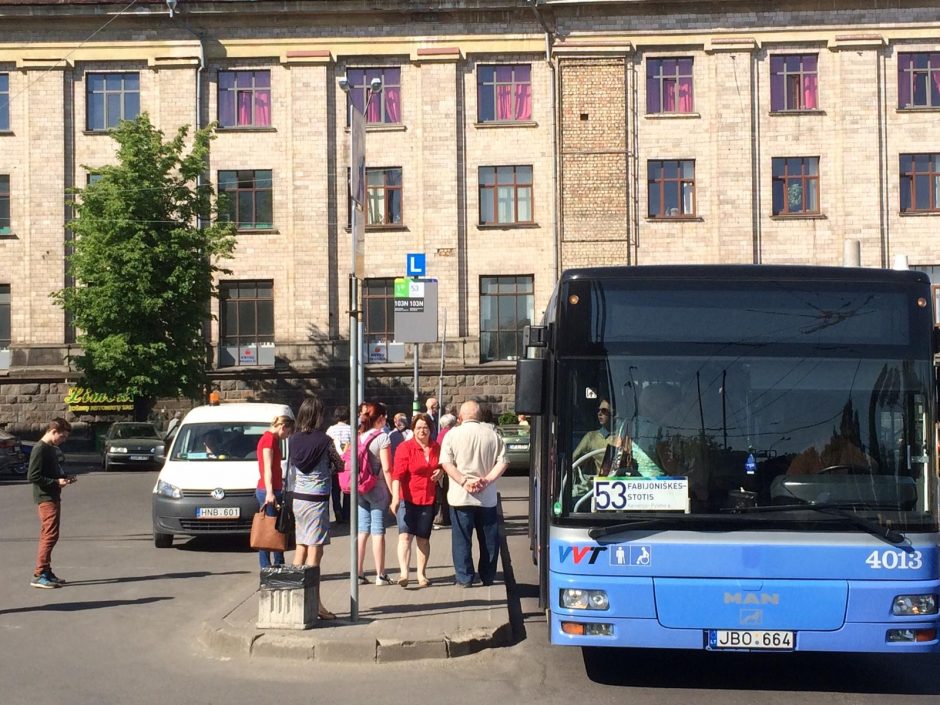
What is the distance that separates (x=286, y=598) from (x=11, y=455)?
20584mm

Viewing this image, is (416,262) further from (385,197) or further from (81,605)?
(81,605)

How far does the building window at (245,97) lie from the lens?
39406 mm

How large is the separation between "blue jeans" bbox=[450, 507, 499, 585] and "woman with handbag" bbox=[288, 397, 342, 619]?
1704 millimetres

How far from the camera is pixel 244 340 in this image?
3931 cm

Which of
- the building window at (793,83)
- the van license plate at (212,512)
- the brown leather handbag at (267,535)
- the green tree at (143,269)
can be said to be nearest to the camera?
the brown leather handbag at (267,535)

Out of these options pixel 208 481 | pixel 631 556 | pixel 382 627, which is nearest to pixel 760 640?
pixel 631 556

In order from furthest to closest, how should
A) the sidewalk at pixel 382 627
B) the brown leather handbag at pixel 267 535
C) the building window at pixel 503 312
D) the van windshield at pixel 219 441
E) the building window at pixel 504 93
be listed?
1. the building window at pixel 504 93
2. the building window at pixel 503 312
3. the van windshield at pixel 219 441
4. the brown leather handbag at pixel 267 535
5. the sidewalk at pixel 382 627

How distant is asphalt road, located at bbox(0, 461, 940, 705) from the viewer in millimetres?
7605

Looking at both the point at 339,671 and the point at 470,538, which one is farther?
the point at 470,538

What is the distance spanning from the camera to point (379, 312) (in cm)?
3925

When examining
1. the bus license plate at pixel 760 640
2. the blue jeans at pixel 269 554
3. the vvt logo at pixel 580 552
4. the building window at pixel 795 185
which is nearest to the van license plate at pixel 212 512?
the blue jeans at pixel 269 554

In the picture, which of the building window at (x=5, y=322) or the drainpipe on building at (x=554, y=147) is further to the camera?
the building window at (x=5, y=322)

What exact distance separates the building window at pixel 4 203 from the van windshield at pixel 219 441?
1053 inches

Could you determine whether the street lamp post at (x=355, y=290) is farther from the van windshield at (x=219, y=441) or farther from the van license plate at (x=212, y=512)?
the van windshield at (x=219, y=441)
